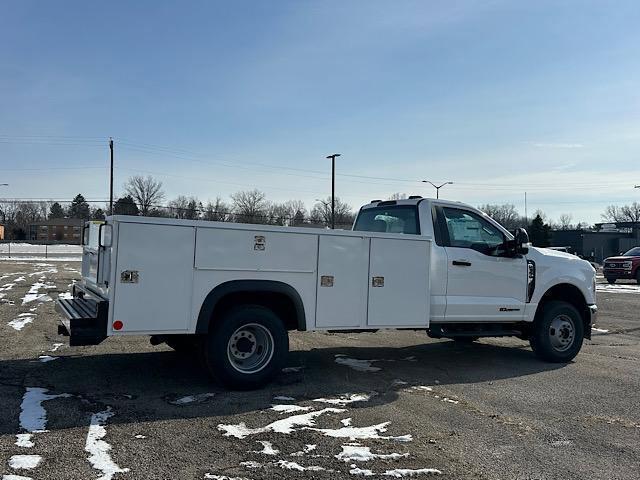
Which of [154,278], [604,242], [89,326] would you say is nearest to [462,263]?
[154,278]

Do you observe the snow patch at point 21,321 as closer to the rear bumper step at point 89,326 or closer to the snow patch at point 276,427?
the rear bumper step at point 89,326

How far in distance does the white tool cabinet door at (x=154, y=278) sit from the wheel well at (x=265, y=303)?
1.54ft

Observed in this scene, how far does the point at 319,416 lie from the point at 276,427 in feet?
1.76

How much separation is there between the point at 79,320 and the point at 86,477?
2.03 meters

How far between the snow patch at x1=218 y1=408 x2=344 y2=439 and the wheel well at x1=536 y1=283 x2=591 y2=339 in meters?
5.03

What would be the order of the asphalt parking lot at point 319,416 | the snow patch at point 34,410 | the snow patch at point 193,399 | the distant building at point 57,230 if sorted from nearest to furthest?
the asphalt parking lot at point 319,416
the snow patch at point 34,410
the snow patch at point 193,399
the distant building at point 57,230

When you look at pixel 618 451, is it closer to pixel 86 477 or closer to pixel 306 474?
pixel 306 474

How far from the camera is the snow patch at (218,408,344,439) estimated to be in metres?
5.10

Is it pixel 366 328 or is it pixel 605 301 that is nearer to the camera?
pixel 366 328

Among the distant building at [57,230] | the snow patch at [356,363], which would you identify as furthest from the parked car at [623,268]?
the distant building at [57,230]

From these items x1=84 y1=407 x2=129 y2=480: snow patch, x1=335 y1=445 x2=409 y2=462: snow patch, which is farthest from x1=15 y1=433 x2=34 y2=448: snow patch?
x1=335 y1=445 x2=409 y2=462: snow patch

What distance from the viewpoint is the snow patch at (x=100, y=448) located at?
418 cm

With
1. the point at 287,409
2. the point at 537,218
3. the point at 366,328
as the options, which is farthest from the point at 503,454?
the point at 537,218

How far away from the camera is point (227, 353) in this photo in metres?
6.28
